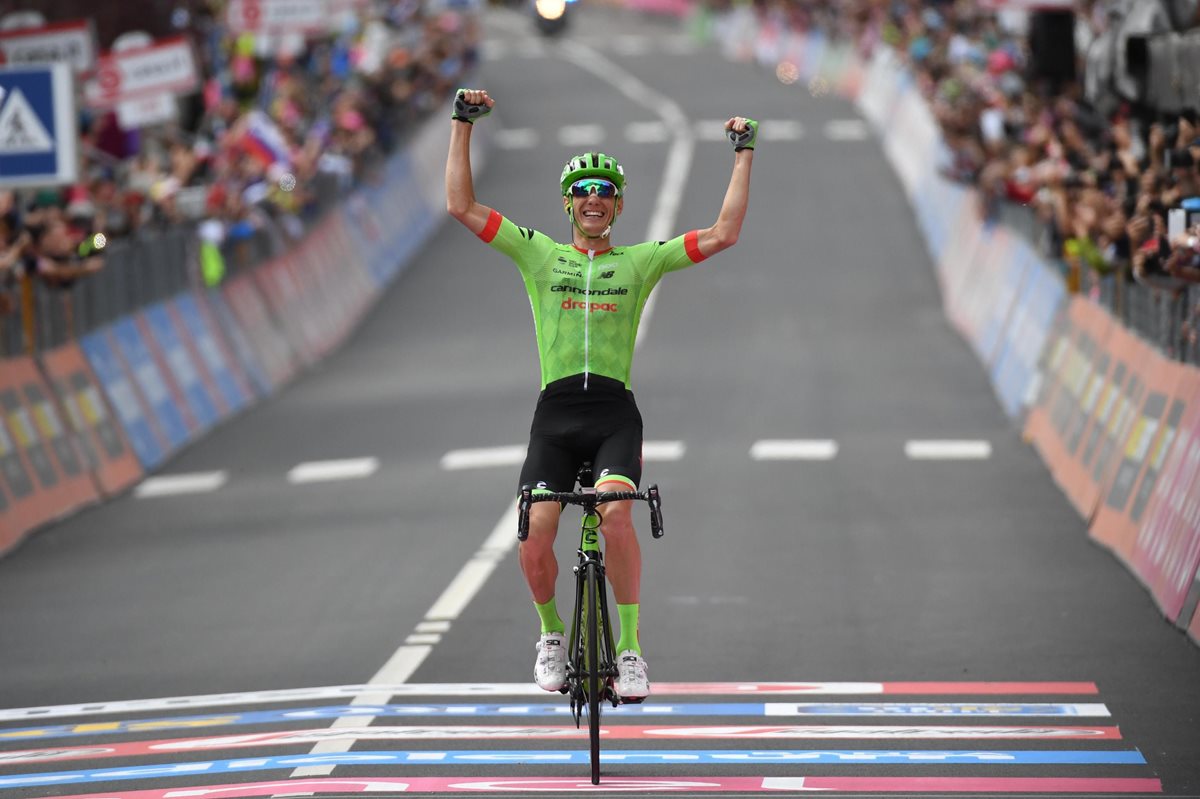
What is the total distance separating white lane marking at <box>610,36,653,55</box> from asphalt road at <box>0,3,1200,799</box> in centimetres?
4826

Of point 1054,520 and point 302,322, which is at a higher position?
point 1054,520

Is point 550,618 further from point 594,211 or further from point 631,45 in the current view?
point 631,45

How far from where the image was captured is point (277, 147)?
33.0 m

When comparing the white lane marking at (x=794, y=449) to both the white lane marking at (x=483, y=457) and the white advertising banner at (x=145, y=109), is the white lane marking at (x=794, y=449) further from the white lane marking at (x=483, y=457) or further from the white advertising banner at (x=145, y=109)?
the white advertising banner at (x=145, y=109)

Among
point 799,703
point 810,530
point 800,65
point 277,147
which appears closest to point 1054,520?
point 810,530

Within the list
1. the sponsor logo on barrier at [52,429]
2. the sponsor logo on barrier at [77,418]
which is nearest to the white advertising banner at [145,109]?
the sponsor logo on barrier at [77,418]

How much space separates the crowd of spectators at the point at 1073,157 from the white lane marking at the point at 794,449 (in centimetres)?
266

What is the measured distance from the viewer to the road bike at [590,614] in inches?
390

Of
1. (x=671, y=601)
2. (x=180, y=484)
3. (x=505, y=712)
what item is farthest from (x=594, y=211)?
(x=180, y=484)

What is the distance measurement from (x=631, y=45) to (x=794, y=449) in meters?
62.5

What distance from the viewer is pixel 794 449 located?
22.3m

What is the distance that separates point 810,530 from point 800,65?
52.3 m

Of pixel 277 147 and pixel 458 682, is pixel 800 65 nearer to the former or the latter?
pixel 277 147

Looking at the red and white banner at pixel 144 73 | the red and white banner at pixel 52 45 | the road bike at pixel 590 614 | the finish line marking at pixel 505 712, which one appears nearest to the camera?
the road bike at pixel 590 614
